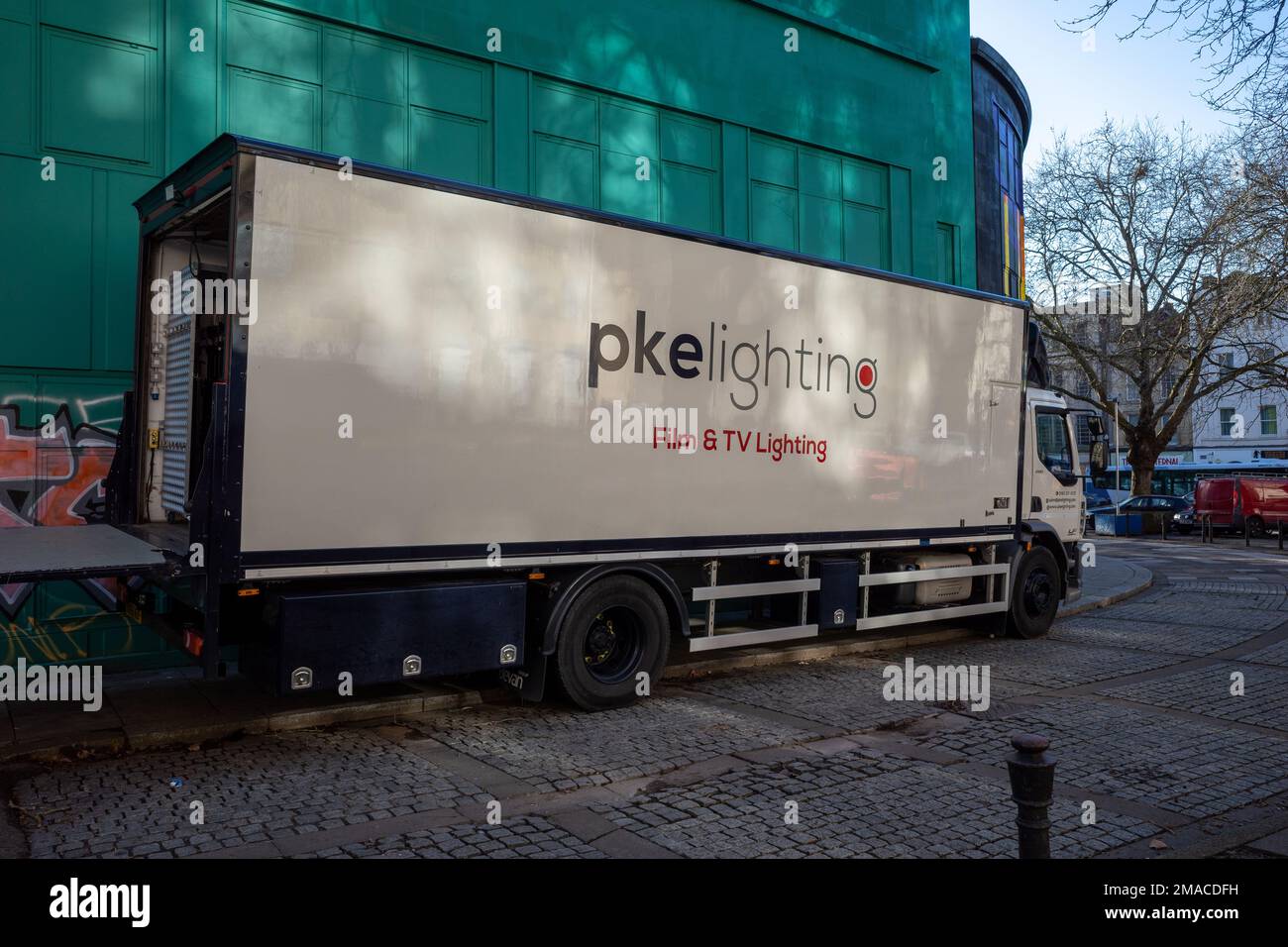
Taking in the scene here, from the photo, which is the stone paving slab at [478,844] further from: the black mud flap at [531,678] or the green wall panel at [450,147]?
the green wall panel at [450,147]

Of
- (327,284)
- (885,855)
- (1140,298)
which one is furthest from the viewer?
(1140,298)

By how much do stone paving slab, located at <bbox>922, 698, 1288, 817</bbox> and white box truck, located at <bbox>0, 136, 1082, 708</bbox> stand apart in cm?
225

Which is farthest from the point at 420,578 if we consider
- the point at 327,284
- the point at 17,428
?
the point at 17,428

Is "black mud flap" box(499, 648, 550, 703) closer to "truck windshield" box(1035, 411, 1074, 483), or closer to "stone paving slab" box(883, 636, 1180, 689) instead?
"stone paving slab" box(883, 636, 1180, 689)

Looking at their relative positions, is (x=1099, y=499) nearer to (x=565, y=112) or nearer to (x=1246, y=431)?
(x=1246, y=431)

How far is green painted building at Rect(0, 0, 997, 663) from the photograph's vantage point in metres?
8.61

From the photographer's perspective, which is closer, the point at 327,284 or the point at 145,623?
the point at 327,284

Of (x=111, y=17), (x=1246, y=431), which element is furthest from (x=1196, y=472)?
(x=111, y=17)

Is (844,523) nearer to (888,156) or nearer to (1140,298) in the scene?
(888,156)

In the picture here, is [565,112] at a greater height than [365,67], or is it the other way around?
[565,112]

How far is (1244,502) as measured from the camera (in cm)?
3228

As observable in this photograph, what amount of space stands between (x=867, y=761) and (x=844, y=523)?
343cm

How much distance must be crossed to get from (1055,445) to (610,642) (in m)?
7.03

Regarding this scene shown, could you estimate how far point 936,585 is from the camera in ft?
35.1
